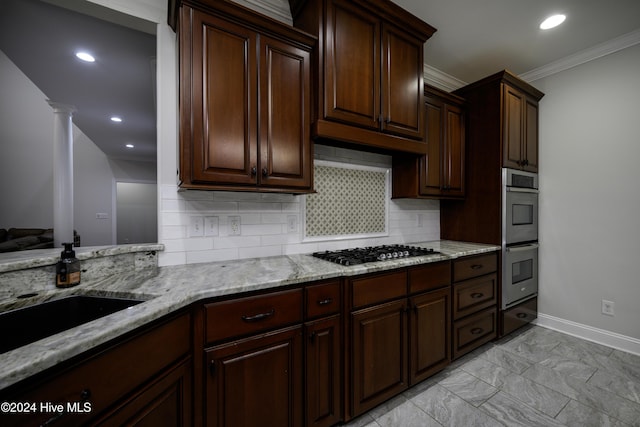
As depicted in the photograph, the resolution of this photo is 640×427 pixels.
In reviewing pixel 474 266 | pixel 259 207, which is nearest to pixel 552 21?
pixel 474 266

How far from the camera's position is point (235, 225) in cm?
182

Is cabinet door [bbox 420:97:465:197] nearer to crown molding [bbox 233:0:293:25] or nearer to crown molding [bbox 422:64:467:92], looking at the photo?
crown molding [bbox 422:64:467:92]

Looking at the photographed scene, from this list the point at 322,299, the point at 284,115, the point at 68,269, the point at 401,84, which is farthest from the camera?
the point at 401,84

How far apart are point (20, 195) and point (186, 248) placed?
20.2ft

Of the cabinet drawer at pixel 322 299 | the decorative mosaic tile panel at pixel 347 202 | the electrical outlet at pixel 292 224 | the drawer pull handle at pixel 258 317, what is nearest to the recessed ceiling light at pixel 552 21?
the decorative mosaic tile panel at pixel 347 202

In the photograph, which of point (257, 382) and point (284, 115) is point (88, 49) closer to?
point (284, 115)

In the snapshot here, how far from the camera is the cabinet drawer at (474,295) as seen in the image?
6.90 ft

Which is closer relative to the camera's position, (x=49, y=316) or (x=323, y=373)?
(x=49, y=316)

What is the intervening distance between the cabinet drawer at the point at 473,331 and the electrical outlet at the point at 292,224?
1531 mm

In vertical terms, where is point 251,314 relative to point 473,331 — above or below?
above

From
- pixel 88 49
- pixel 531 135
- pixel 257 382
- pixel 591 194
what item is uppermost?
pixel 88 49

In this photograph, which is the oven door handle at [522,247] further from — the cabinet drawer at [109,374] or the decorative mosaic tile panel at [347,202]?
the cabinet drawer at [109,374]

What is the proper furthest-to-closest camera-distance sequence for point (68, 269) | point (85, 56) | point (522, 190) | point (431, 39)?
point (522, 190), point (85, 56), point (431, 39), point (68, 269)

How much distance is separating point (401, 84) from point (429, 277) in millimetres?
1504
